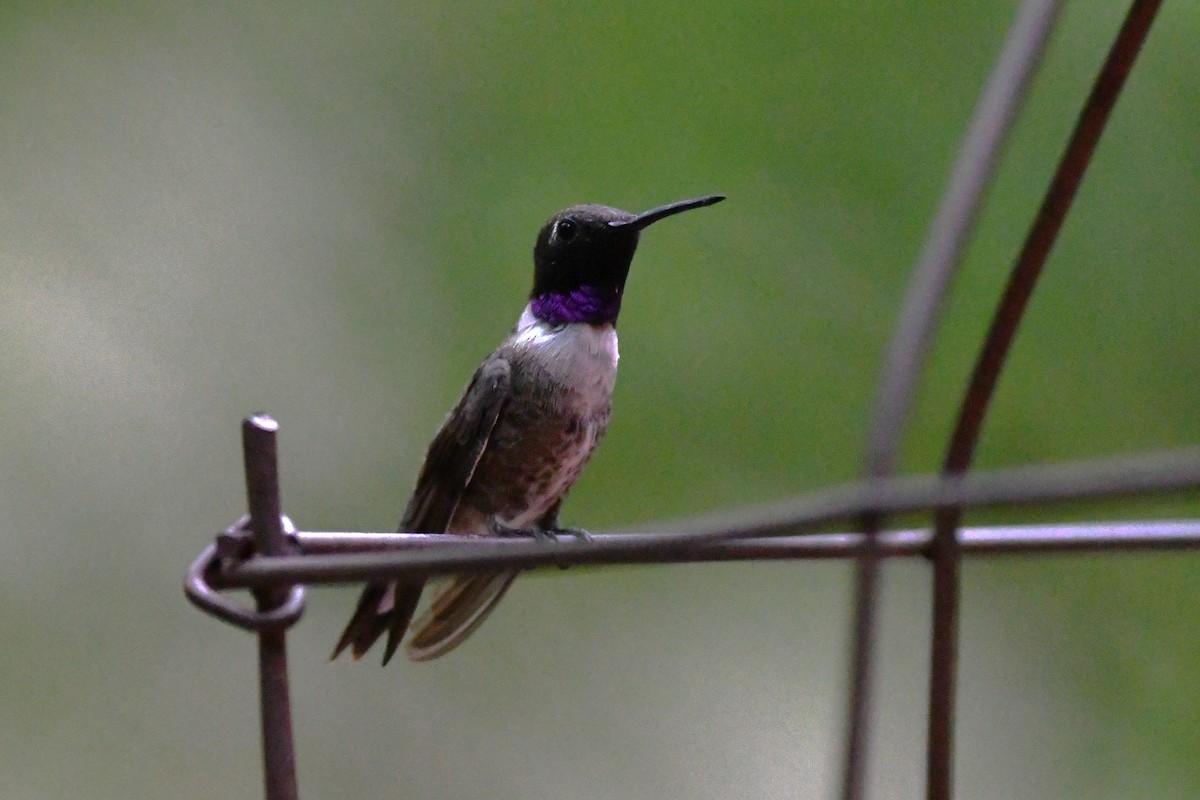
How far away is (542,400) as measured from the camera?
1.21 metres

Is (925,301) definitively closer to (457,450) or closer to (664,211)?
(664,211)

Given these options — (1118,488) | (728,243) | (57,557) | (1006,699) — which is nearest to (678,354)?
(728,243)

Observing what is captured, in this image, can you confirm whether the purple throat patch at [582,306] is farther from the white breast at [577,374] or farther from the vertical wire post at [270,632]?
the vertical wire post at [270,632]

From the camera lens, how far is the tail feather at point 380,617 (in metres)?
0.92

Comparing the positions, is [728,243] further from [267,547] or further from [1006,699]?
[267,547]

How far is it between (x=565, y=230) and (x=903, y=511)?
3.14 feet

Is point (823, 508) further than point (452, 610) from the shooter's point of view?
No

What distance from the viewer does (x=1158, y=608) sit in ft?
5.33

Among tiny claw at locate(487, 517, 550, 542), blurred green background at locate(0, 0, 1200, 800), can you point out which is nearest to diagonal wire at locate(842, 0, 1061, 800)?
tiny claw at locate(487, 517, 550, 542)

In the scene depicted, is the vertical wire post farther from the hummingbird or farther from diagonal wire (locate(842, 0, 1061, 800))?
the hummingbird

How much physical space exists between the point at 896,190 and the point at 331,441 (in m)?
0.95

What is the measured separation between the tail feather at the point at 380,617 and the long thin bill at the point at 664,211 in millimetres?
363

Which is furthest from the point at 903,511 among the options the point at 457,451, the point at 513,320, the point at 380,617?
the point at 513,320

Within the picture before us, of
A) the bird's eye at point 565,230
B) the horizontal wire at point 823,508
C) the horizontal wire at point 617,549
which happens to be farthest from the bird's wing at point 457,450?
the horizontal wire at point 823,508
